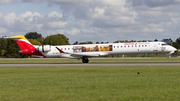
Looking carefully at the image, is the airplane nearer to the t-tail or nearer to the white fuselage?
the white fuselage

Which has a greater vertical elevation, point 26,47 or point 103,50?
point 26,47

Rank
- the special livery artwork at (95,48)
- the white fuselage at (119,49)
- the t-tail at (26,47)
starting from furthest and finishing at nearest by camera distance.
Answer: the t-tail at (26,47), the special livery artwork at (95,48), the white fuselage at (119,49)

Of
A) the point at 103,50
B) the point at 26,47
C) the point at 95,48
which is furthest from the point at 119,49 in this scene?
the point at 26,47

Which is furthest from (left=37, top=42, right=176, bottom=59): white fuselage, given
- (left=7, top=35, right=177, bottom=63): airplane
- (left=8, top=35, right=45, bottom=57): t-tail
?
(left=8, top=35, right=45, bottom=57): t-tail

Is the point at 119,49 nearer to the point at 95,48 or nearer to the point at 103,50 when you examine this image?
the point at 103,50

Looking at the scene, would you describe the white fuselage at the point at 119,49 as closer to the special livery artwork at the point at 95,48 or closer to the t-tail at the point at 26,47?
the special livery artwork at the point at 95,48

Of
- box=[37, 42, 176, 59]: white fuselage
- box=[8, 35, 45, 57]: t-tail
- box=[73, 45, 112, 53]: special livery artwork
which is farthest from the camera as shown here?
box=[8, 35, 45, 57]: t-tail

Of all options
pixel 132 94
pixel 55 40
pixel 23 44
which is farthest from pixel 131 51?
pixel 55 40

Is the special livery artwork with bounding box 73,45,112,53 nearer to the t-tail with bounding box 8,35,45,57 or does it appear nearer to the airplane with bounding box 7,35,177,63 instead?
the airplane with bounding box 7,35,177,63

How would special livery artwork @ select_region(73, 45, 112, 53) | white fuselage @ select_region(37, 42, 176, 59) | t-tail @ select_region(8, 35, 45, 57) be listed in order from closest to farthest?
white fuselage @ select_region(37, 42, 176, 59), special livery artwork @ select_region(73, 45, 112, 53), t-tail @ select_region(8, 35, 45, 57)

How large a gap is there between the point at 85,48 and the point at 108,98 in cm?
3379

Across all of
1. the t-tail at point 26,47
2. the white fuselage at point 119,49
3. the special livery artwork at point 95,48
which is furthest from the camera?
the t-tail at point 26,47

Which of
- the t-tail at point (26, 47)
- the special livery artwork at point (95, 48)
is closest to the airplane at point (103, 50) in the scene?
the special livery artwork at point (95, 48)

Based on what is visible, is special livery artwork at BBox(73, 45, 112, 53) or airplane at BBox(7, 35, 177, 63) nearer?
airplane at BBox(7, 35, 177, 63)
